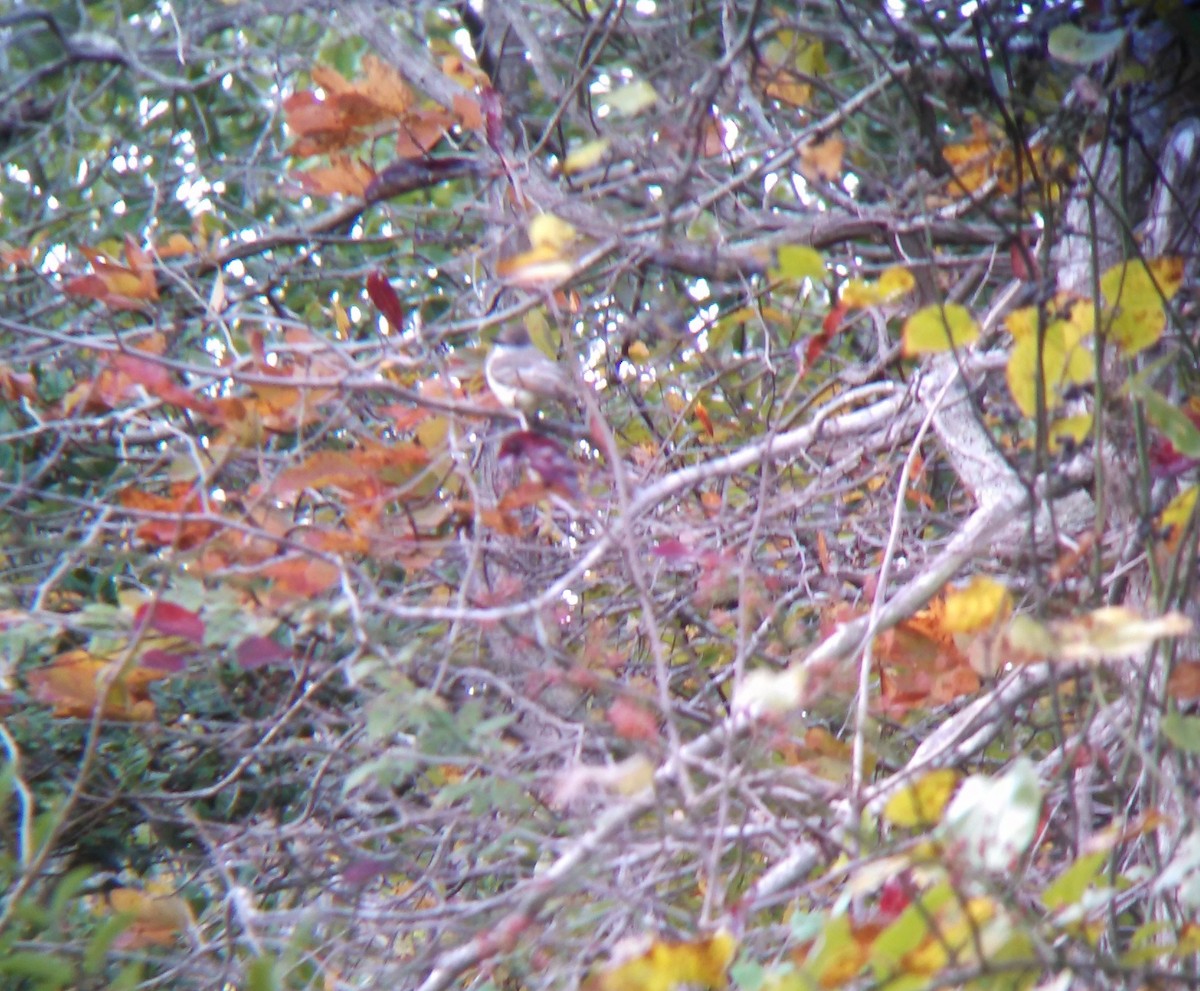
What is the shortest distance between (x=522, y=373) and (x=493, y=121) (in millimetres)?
535

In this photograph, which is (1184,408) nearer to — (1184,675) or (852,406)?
(1184,675)

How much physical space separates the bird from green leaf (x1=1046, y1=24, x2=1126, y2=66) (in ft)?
3.21

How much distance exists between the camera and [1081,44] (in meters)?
1.60

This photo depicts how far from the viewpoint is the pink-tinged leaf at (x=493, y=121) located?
6.70ft

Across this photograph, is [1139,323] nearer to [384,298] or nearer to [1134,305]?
[1134,305]

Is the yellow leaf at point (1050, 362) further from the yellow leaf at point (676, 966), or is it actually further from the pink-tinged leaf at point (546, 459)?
the yellow leaf at point (676, 966)

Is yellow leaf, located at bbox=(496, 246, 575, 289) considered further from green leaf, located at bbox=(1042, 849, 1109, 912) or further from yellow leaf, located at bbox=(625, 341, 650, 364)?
yellow leaf, located at bbox=(625, 341, 650, 364)

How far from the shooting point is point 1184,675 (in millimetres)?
1389

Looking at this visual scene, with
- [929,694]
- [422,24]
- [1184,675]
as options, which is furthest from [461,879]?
[422,24]

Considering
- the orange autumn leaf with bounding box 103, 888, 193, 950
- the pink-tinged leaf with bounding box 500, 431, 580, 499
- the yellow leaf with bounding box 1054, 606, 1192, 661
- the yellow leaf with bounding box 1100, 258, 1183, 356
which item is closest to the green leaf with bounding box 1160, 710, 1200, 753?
the yellow leaf with bounding box 1054, 606, 1192, 661

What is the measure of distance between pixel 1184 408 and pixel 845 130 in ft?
3.63

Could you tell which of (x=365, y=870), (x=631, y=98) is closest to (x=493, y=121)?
(x=631, y=98)

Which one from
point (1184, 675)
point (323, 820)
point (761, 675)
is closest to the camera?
point (761, 675)

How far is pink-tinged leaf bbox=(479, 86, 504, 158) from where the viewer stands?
2041 mm
